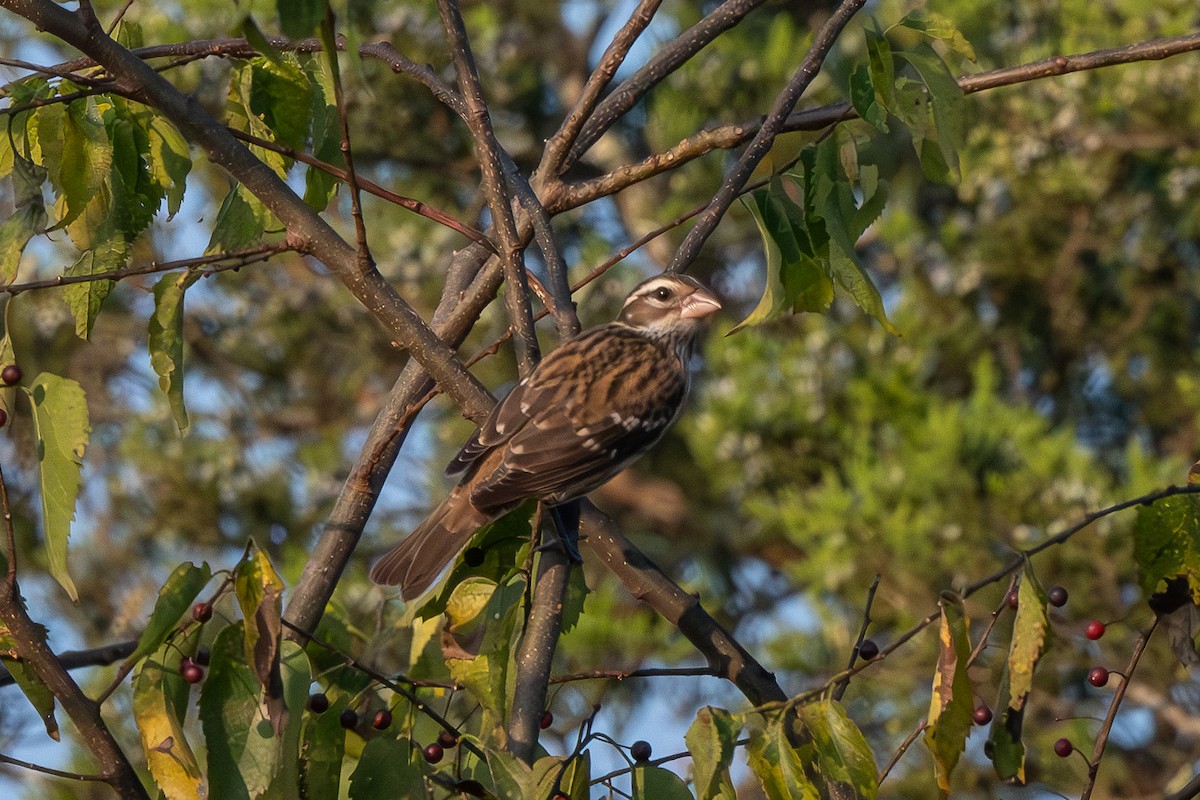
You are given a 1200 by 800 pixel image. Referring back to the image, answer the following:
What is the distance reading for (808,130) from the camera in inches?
169

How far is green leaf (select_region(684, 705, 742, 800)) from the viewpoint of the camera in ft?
9.08

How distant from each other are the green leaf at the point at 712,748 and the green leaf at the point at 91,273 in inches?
73.4

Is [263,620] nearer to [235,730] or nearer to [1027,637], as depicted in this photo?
[235,730]

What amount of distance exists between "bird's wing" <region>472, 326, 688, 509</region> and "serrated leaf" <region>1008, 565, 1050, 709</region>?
1.81 metres

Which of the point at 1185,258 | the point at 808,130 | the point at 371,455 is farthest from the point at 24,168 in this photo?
the point at 1185,258

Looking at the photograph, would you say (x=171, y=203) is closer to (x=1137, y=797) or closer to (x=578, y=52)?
(x=1137, y=797)

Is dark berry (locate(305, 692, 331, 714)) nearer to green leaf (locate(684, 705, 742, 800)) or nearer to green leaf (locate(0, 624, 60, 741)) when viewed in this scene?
green leaf (locate(0, 624, 60, 741))

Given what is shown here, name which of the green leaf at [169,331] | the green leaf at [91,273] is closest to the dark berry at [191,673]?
the green leaf at [169,331]

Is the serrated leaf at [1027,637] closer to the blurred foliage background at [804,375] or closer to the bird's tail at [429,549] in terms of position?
the bird's tail at [429,549]

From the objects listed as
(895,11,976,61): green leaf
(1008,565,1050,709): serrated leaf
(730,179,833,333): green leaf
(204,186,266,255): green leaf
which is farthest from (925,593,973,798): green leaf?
(204,186,266,255): green leaf

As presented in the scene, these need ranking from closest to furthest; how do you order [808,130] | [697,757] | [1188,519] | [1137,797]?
1. [697,757]
2. [1188,519]
3. [808,130]
4. [1137,797]

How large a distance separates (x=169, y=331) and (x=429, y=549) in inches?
60.0

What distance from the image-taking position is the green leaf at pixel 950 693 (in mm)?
2943

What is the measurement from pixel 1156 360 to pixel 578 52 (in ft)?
16.7
